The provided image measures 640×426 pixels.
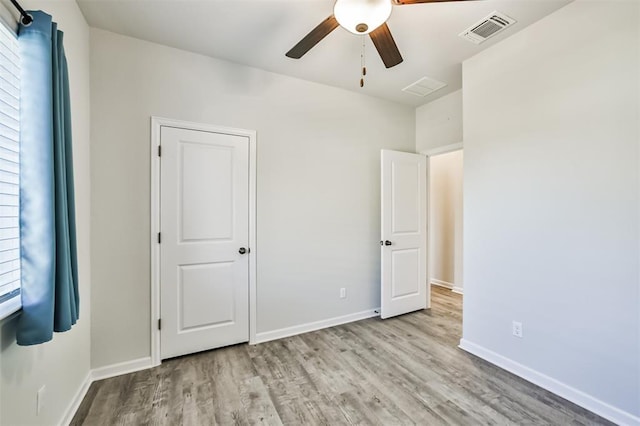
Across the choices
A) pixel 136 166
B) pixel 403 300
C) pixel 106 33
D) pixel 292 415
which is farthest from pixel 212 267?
pixel 403 300

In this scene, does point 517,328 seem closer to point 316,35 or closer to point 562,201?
point 562,201

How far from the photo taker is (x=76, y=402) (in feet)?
6.20

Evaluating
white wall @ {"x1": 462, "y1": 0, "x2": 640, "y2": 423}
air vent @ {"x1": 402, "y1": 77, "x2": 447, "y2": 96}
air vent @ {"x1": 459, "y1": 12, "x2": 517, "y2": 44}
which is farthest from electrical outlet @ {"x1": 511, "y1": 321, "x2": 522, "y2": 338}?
air vent @ {"x1": 402, "y1": 77, "x2": 447, "y2": 96}

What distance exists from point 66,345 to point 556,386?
11.0 ft

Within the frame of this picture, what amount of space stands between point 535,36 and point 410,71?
1040 millimetres

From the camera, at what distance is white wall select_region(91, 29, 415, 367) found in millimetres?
2271

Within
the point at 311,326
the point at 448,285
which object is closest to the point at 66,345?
the point at 311,326

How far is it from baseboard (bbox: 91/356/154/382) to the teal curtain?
119 cm

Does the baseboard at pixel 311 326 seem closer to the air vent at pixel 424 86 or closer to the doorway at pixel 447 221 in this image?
the doorway at pixel 447 221

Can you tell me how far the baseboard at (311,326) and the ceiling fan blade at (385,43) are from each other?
8.71 feet

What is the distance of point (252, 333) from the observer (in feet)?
9.26

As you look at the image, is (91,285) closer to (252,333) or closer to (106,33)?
(252,333)

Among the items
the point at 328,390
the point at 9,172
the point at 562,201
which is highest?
the point at 9,172

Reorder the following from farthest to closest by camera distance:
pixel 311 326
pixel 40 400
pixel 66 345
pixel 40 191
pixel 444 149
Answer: pixel 444 149 → pixel 311 326 → pixel 66 345 → pixel 40 400 → pixel 40 191
